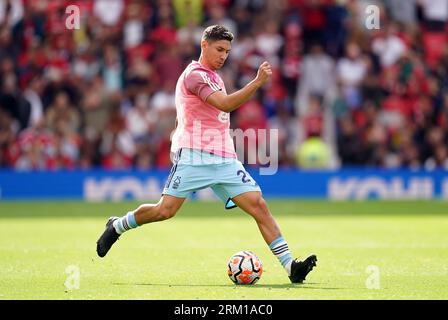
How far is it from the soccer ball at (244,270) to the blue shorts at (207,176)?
64 cm

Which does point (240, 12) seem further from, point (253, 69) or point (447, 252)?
point (447, 252)

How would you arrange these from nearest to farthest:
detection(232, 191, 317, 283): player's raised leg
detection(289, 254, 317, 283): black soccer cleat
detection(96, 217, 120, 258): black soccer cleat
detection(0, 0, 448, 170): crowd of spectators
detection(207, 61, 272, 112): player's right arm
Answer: detection(207, 61, 272, 112): player's right arm, detection(289, 254, 317, 283): black soccer cleat, detection(232, 191, 317, 283): player's raised leg, detection(96, 217, 120, 258): black soccer cleat, detection(0, 0, 448, 170): crowd of spectators

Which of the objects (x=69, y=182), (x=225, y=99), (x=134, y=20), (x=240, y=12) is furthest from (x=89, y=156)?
(x=225, y=99)

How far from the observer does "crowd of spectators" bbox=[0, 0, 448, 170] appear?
23.4 m

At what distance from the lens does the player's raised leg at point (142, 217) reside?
403 inches

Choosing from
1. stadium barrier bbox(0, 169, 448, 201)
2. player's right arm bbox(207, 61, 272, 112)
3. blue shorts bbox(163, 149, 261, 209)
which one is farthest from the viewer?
stadium barrier bbox(0, 169, 448, 201)

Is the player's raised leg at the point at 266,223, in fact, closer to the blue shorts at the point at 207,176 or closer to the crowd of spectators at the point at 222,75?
the blue shorts at the point at 207,176

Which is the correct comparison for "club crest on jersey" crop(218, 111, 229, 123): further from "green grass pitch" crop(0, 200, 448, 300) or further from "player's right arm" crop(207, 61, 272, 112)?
"green grass pitch" crop(0, 200, 448, 300)

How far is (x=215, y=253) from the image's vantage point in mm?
12773

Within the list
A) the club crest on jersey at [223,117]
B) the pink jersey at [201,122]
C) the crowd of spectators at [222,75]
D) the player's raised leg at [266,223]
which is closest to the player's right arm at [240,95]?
the pink jersey at [201,122]

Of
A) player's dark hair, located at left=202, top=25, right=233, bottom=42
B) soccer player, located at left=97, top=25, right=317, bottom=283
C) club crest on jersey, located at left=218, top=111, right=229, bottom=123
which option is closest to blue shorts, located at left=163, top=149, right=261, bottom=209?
soccer player, located at left=97, top=25, right=317, bottom=283

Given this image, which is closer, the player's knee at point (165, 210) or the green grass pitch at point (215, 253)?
the green grass pitch at point (215, 253)

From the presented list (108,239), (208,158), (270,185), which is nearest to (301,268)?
(208,158)

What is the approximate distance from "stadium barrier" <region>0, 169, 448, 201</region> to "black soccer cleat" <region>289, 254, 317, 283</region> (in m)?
12.7
